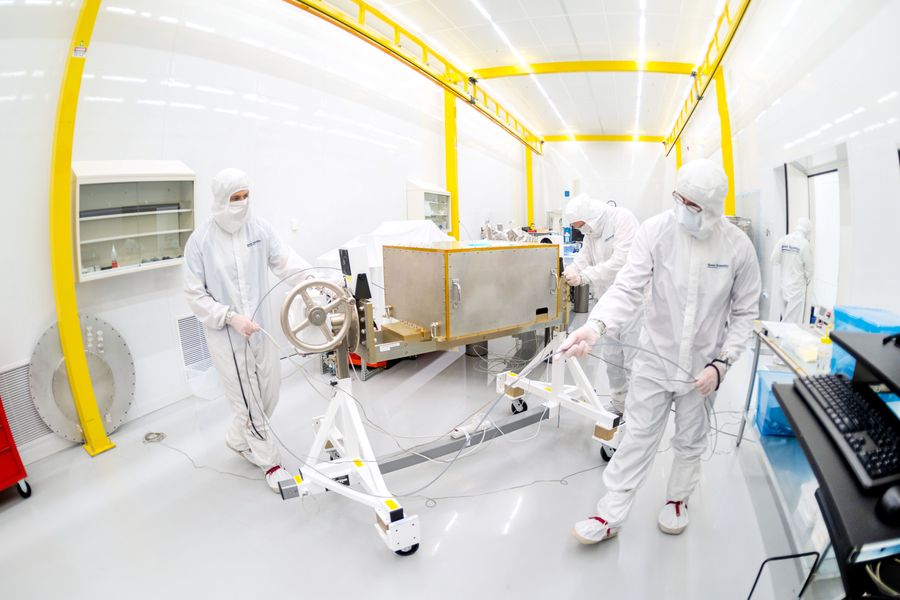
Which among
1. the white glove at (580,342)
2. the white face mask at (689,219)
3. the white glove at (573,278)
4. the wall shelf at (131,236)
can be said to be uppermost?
the wall shelf at (131,236)

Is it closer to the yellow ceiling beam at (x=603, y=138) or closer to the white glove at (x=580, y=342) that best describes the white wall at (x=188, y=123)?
the white glove at (x=580, y=342)

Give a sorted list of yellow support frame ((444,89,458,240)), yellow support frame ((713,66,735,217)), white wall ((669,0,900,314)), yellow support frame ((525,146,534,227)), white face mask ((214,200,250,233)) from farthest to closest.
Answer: yellow support frame ((525,146,534,227))
yellow support frame ((444,89,458,240))
yellow support frame ((713,66,735,217))
white wall ((669,0,900,314))
white face mask ((214,200,250,233))

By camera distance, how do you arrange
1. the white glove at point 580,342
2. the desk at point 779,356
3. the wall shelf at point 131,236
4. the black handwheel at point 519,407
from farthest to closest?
the black handwheel at point 519,407 < the wall shelf at point 131,236 < the desk at point 779,356 < the white glove at point 580,342

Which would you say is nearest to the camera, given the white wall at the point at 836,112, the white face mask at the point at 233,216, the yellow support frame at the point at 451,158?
the white face mask at the point at 233,216

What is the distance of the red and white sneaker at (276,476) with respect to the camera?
6.56 ft

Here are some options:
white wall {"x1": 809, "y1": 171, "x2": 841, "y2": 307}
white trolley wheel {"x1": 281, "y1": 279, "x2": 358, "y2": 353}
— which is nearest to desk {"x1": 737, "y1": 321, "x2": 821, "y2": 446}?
white trolley wheel {"x1": 281, "y1": 279, "x2": 358, "y2": 353}

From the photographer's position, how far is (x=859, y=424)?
2.93ft

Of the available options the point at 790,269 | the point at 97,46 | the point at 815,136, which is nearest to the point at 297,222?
the point at 97,46

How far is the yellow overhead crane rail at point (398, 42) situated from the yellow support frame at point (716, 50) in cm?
300

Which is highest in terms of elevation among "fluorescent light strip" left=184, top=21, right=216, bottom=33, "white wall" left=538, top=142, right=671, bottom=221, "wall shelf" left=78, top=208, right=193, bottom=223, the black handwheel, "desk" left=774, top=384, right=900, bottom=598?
"white wall" left=538, top=142, right=671, bottom=221

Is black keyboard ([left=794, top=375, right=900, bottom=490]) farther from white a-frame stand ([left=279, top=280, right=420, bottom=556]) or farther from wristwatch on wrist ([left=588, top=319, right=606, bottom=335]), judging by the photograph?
white a-frame stand ([left=279, top=280, right=420, bottom=556])

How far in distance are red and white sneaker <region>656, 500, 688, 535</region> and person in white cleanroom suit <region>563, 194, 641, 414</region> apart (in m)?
0.82

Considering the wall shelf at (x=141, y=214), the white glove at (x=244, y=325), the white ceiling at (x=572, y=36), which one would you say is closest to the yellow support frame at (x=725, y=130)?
the white ceiling at (x=572, y=36)

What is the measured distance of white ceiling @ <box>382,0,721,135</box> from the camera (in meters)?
4.32
